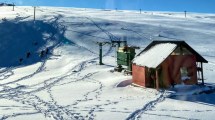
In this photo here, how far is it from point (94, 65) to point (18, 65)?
8.26 metres

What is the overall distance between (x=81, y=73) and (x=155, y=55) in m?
8.87

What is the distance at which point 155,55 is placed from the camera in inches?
990

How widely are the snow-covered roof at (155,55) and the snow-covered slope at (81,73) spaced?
1.64m

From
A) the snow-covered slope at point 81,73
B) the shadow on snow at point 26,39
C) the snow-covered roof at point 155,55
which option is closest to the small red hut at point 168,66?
the snow-covered roof at point 155,55

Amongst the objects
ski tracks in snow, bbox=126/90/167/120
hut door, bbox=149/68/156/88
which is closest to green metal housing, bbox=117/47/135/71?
hut door, bbox=149/68/156/88

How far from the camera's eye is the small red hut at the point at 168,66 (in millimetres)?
24422

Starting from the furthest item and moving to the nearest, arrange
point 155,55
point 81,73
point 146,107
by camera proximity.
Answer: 1. point 81,73
2. point 155,55
3. point 146,107

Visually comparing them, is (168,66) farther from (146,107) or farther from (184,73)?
(146,107)

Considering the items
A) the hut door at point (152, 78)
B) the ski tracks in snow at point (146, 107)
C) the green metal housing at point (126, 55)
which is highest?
the green metal housing at point (126, 55)

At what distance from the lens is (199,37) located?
51156 millimetres

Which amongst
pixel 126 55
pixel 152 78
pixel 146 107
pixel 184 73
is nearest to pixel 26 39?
pixel 126 55

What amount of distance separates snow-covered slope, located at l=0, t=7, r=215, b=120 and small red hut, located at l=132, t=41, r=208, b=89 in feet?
2.59

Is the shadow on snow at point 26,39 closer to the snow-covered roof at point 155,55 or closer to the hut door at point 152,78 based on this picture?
the snow-covered roof at point 155,55

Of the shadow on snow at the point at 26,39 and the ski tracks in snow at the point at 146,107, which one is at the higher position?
the shadow on snow at the point at 26,39
